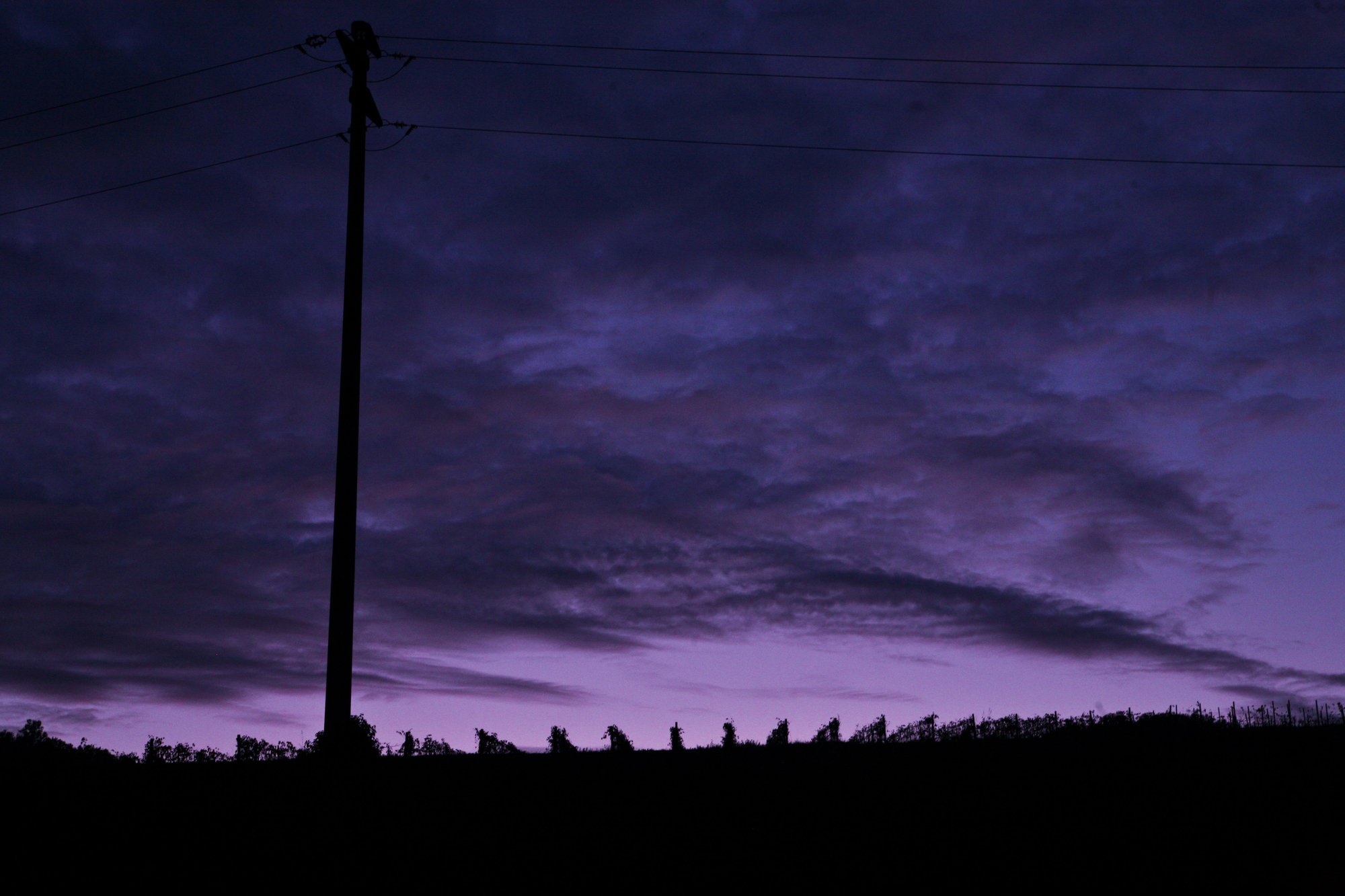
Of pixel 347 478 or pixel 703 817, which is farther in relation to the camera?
pixel 347 478

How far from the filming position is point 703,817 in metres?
14.1

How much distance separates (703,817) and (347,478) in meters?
11.3

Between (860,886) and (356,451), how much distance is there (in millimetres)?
14676

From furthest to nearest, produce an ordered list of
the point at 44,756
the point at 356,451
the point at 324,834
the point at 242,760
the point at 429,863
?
the point at 356,451, the point at 242,760, the point at 44,756, the point at 324,834, the point at 429,863

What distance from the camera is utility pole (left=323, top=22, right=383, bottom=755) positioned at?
20.5 meters

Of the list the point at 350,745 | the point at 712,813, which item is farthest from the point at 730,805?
the point at 350,745

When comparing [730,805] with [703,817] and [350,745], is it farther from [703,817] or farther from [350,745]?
[350,745]

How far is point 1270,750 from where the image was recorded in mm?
18375

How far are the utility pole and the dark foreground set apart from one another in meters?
1.47

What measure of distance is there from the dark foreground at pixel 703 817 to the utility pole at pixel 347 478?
1473 mm

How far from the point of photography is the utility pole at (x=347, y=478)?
20547 millimetres

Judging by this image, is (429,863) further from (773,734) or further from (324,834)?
(773,734)

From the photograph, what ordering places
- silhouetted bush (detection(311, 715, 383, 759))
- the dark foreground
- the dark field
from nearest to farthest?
the dark foreground
the dark field
silhouetted bush (detection(311, 715, 383, 759))

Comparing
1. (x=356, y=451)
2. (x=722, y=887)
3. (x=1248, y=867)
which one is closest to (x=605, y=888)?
(x=722, y=887)
